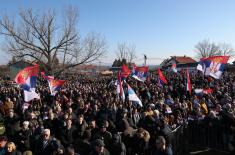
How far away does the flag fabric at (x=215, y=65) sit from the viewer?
12625mm

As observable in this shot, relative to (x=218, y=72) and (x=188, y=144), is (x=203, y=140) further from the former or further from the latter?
(x=218, y=72)

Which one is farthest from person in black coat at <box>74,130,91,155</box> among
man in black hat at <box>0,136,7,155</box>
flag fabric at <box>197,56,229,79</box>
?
flag fabric at <box>197,56,229,79</box>

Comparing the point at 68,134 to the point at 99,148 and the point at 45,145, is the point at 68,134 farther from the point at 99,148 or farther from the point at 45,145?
the point at 99,148

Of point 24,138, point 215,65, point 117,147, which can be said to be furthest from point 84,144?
point 215,65

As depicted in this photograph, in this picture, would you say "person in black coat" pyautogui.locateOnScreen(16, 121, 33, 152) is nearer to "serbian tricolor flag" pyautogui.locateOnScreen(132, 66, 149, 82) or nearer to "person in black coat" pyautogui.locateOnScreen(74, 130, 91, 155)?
"person in black coat" pyautogui.locateOnScreen(74, 130, 91, 155)

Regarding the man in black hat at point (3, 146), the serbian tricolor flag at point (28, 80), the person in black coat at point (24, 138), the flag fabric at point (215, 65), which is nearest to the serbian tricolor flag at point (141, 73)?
the flag fabric at point (215, 65)

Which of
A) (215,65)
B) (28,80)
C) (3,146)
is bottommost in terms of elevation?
(3,146)

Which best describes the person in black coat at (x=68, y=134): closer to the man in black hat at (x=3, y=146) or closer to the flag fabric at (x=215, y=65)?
the man in black hat at (x=3, y=146)

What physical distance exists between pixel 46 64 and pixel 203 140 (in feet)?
98.3

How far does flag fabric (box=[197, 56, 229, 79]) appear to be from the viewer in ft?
41.4

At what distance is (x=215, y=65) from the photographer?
499 inches

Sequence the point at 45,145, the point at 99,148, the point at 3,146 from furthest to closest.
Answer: the point at 45,145
the point at 3,146
the point at 99,148

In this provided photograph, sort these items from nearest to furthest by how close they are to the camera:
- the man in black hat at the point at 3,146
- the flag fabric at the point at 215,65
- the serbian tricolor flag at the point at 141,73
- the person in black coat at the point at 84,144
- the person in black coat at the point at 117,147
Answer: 1. the man in black hat at the point at 3,146
2. the person in black coat at the point at 117,147
3. the person in black coat at the point at 84,144
4. the flag fabric at the point at 215,65
5. the serbian tricolor flag at the point at 141,73

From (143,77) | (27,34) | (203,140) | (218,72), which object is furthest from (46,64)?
(203,140)
